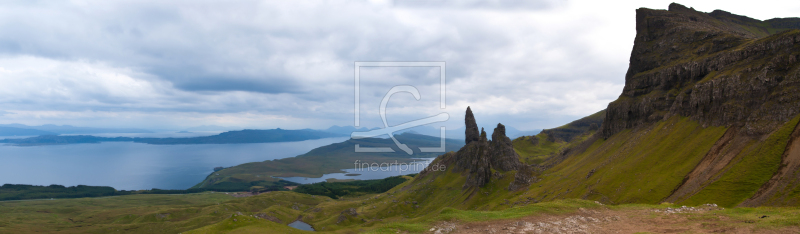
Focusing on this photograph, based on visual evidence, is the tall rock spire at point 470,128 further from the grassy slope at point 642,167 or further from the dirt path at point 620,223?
the dirt path at point 620,223

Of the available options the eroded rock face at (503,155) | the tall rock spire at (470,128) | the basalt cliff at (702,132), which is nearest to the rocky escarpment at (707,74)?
the basalt cliff at (702,132)

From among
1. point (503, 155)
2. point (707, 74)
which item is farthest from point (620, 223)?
point (503, 155)

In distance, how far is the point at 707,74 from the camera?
94250 millimetres

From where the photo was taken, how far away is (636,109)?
11562 centimetres

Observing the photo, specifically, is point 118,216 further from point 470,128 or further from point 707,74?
point 707,74

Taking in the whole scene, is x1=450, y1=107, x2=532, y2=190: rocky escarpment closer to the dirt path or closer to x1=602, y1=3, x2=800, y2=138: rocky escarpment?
x1=602, y1=3, x2=800, y2=138: rocky escarpment

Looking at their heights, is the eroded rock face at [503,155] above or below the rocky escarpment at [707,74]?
below

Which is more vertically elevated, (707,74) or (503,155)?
(707,74)

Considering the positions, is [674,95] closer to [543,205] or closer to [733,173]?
[733,173]

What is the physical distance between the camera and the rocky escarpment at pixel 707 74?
65.8 m

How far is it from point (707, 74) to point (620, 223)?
97200mm

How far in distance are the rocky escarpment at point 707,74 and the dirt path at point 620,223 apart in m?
50.1

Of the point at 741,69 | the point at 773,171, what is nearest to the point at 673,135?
the point at 741,69

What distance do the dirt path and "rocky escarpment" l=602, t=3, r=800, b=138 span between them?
50088mm
